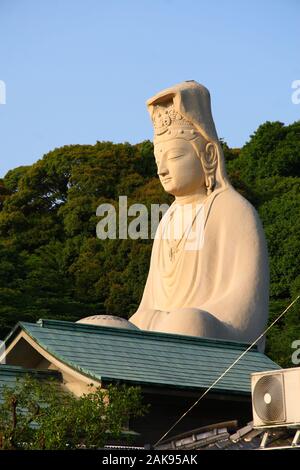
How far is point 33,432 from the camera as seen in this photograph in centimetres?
1002

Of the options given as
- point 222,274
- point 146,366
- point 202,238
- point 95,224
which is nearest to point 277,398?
point 146,366

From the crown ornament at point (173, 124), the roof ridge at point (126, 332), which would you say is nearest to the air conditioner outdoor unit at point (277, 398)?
the roof ridge at point (126, 332)

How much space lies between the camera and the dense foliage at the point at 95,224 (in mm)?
27078

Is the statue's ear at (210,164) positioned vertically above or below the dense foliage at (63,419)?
above

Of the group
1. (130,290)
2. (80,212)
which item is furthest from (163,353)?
(80,212)

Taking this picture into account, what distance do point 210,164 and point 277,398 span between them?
769 cm

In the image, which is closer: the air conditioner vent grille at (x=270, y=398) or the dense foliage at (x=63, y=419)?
the air conditioner vent grille at (x=270, y=398)

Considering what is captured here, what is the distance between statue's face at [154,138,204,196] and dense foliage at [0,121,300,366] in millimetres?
7875

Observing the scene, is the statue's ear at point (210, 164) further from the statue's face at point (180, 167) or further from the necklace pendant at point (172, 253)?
the necklace pendant at point (172, 253)

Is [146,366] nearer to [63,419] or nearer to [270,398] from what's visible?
[63,419]

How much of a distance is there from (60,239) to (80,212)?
3.80 ft

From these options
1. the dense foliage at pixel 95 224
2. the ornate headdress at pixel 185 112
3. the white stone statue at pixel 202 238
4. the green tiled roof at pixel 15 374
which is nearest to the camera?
the green tiled roof at pixel 15 374

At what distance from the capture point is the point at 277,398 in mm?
9477

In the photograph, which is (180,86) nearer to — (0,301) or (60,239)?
(0,301)
